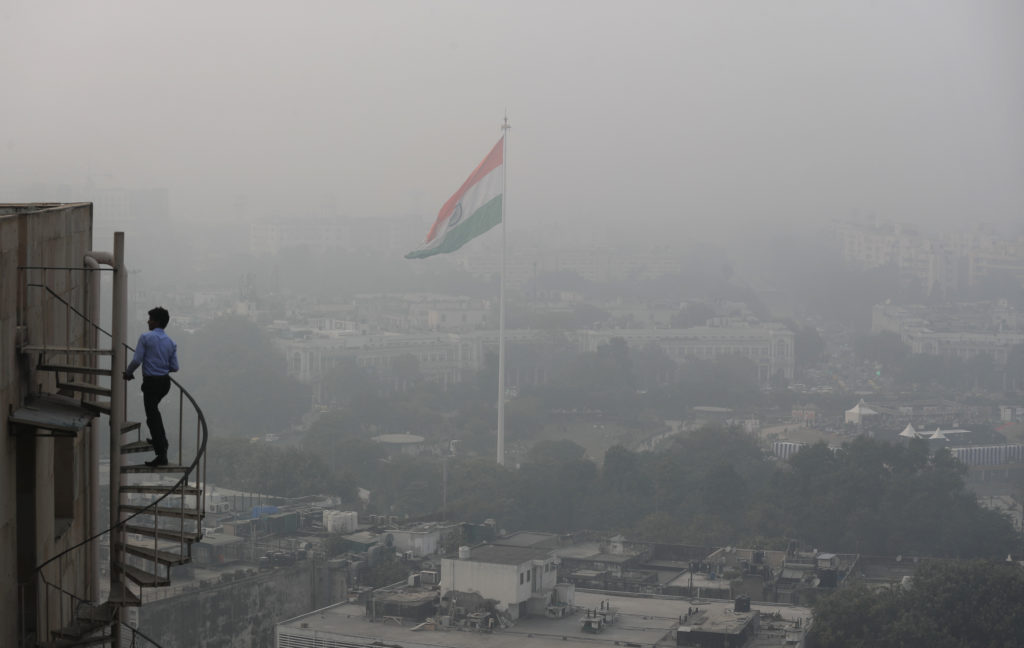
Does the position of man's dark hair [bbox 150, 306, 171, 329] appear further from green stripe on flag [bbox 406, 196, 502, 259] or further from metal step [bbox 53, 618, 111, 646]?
green stripe on flag [bbox 406, 196, 502, 259]

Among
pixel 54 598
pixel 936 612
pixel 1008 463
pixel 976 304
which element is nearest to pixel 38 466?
pixel 54 598

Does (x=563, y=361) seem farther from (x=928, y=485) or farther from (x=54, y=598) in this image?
(x=54, y=598)

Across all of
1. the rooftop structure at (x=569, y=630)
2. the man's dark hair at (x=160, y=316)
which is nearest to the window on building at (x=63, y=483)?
the man's dark hair at (x=160, y=316)

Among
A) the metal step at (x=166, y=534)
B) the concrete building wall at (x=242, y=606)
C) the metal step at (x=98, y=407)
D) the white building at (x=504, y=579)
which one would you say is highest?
the metal step at (x=98, y=407)

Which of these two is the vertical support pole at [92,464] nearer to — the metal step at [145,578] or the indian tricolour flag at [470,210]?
the metal step at [145,578]

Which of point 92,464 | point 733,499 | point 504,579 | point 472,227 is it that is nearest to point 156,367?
point 92,464

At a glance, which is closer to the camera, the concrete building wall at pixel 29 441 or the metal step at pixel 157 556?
the concrete building wall at pixel 29 441

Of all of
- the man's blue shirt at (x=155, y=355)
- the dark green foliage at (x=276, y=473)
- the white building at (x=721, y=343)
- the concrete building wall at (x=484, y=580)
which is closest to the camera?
the man's blue shirt at (x=155, y=355)
